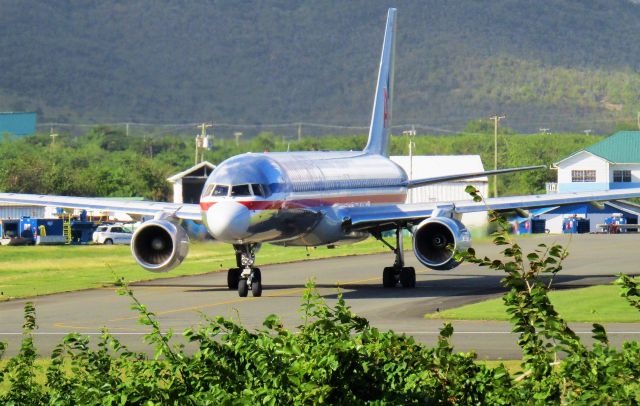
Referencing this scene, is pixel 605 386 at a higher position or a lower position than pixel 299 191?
lower

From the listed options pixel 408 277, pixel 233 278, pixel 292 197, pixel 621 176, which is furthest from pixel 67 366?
pixel 621 176

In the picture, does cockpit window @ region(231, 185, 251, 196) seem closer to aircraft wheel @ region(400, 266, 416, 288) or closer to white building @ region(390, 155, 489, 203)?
aircraft wheel @ region(400, 266, 416, 288)

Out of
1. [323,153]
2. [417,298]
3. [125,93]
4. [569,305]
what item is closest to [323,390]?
[569,305]

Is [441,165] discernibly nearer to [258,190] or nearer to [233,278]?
[233,278]

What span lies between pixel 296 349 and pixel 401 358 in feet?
4.31

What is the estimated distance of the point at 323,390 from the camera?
1141 cm

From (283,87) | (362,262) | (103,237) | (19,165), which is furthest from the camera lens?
(283,87)

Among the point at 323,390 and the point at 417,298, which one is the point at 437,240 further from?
the point at 323,390

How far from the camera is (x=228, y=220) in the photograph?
34.7m

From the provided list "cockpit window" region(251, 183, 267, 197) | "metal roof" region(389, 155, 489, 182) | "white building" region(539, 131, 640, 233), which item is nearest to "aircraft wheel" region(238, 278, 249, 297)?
"cockpit window" region(251, 183, 267, 197)

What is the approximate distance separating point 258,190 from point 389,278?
6.59 meters

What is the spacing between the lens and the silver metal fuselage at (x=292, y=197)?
3512 cm

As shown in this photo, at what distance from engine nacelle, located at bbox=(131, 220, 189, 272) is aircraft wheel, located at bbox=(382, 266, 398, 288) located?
20.5 ft

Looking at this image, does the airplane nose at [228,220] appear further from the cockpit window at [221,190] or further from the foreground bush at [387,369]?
the foreground bush at [387,369]
